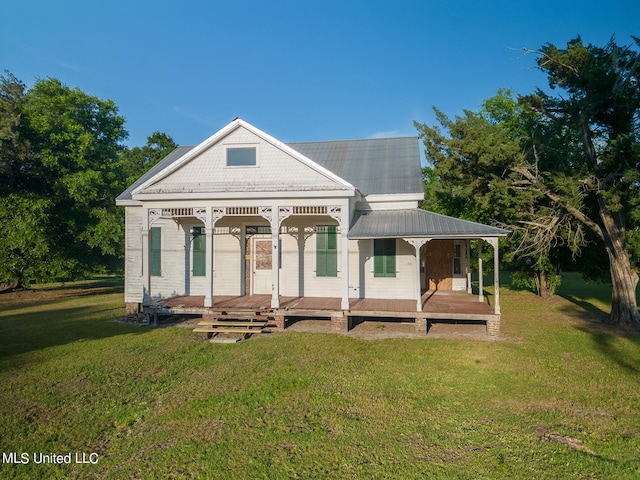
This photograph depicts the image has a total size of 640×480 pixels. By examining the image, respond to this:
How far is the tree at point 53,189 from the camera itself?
1781 centimetres

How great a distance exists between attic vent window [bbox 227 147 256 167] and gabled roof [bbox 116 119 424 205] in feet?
1.91

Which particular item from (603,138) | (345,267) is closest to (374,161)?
(345,267)

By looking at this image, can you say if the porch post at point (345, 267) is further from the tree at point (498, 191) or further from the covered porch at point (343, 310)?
the tree at point (498, 191)

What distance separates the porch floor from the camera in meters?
10.6

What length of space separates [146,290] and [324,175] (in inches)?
274

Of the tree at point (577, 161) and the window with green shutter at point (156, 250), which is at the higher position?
the tree at point (577, 161)

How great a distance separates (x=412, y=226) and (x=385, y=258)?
184 centimetres

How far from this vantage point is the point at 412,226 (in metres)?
11.4

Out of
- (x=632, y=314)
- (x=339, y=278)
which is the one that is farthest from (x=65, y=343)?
(x=632, y=314)

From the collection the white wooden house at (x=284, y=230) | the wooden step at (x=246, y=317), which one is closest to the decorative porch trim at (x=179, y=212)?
the white wooden house at (x=284, y=230)

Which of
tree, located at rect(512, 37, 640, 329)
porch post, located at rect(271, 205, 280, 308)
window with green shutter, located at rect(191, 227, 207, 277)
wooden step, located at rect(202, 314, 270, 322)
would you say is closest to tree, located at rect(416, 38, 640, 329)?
tree, located at rect(512, 37, 640, 329)

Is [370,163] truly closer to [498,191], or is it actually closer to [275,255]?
[498,191]

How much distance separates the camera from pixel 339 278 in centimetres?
1298

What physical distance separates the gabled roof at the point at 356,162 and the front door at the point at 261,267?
11.7 ft
